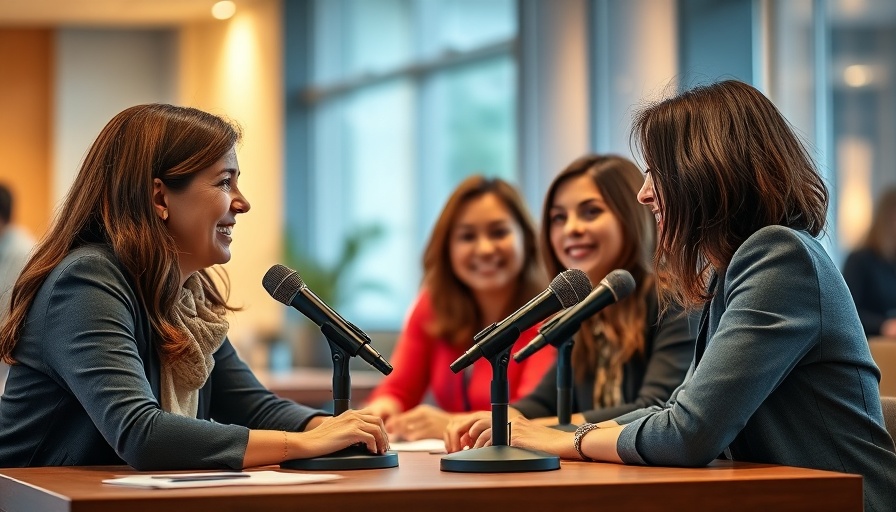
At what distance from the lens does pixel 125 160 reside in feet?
7.35

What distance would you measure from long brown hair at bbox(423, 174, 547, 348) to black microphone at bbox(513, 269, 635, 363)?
1840 mm

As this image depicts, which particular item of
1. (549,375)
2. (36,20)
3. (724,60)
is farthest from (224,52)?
(549,375)

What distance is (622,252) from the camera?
317 centimetres

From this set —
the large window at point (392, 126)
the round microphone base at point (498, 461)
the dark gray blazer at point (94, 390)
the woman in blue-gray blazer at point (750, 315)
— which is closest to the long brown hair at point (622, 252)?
the woman in blue-gray blazer at point (750, 315)

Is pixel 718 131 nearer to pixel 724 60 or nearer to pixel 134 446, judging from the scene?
pixel 134 446

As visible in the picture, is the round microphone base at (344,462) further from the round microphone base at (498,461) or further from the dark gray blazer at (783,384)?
the dark gray blazer at (783,384)

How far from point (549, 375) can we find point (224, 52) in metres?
6.77

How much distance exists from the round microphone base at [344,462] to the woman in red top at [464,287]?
1.78 metres

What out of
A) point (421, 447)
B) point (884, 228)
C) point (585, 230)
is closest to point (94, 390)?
point (421, 447)

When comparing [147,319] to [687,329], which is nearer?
[147,319]

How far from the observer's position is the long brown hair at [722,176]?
1986mm

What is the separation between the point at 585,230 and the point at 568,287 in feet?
4.04

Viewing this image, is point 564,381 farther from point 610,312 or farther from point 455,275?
point 455,275

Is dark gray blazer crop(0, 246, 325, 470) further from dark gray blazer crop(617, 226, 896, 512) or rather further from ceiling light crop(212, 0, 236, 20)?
ceiling light crop(212, 0, 236, 20)
